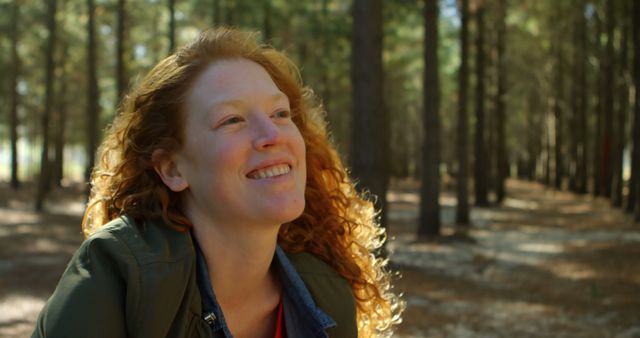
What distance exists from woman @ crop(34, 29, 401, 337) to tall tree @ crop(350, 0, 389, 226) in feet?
25.0

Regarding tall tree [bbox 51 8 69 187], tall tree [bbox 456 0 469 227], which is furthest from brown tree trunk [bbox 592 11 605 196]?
tall tree [bbox 51 8 69 187]

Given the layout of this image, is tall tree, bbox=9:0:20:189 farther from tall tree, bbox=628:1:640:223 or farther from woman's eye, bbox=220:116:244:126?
woman's eye, bbox=220:116:244:126

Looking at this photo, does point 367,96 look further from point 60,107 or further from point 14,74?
point 60,107

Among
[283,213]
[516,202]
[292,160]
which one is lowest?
[516,202]

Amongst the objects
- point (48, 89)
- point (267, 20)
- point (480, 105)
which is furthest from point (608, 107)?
point (48, 89)

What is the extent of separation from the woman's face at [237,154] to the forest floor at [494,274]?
674cm

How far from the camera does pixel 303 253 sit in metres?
2.37

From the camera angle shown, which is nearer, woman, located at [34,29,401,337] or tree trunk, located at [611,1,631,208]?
woman, located at [34,29,401,337]

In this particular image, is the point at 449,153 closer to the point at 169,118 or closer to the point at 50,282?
the point at 50,282

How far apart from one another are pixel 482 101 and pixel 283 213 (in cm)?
2074

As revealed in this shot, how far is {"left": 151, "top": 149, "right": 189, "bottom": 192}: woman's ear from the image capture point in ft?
6.87

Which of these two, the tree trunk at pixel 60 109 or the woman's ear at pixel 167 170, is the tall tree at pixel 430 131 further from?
the tree trunk at pixel 60 109

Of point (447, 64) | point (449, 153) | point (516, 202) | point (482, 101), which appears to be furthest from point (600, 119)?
point (449, 153)

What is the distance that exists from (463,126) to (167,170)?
703 inches
